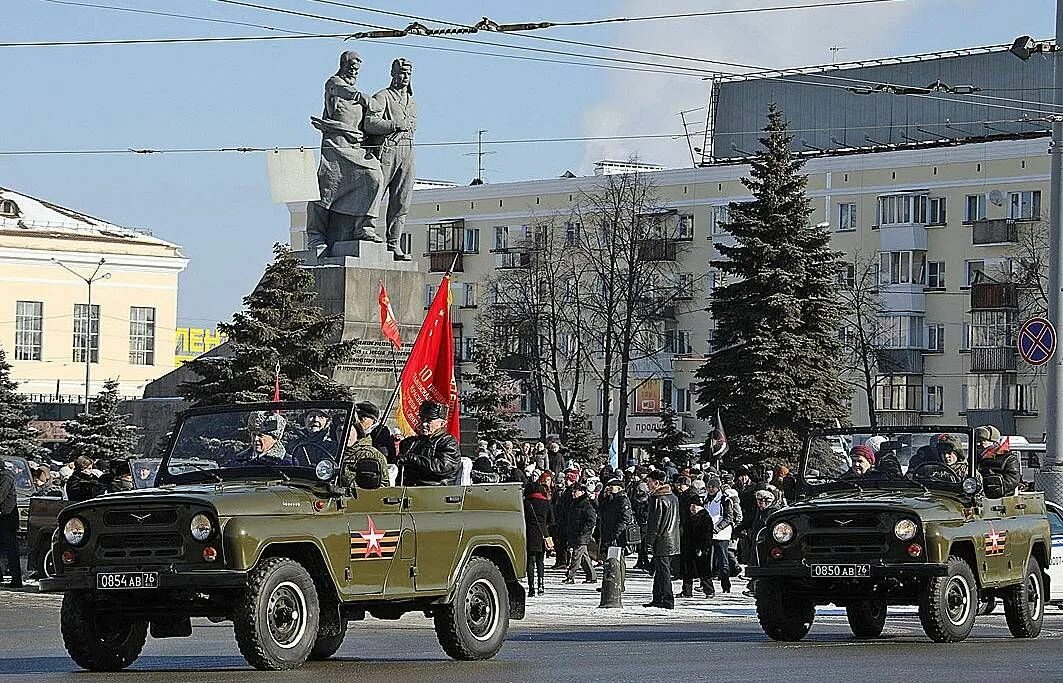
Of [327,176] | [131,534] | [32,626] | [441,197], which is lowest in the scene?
[32,626]

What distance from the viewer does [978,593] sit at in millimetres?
16609

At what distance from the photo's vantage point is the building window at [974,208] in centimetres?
7462

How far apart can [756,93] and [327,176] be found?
52040 mm

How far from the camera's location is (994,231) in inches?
2926

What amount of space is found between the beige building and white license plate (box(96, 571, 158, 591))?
7572cm

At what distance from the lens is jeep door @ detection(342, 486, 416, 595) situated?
13344mm

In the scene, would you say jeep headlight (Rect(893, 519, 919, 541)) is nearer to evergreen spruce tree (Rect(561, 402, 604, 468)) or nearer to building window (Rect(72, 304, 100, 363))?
evergreen spruce tree (Rect(561, 402, 604, 468))

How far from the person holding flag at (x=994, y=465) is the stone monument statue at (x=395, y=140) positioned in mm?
15912

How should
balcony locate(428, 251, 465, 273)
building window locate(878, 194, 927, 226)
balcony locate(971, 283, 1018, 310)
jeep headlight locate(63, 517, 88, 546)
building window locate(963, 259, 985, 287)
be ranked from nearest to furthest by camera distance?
1. jeep headlight locate(63, 517, 88, 546)
2. balcony locate(971, 283, 1018, 310)
3. building window locate(963, 259, 985, 287)
4. building window locate(878, 194, 927, 226)
5. balcony locate(428, 251, 465, 273)

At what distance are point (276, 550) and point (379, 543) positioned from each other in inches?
33.6

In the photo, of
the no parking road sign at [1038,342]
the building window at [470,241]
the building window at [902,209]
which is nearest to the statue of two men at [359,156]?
the no parking road sign at [1038,342]

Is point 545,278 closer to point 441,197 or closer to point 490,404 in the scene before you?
point 441,197

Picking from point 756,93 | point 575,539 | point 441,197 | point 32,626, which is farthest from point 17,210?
point 32,626

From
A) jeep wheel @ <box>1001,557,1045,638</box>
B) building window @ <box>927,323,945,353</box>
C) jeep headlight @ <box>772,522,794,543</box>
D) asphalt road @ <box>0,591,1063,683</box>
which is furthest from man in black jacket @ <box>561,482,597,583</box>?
building window @ <box>927,323,945,353</box>
